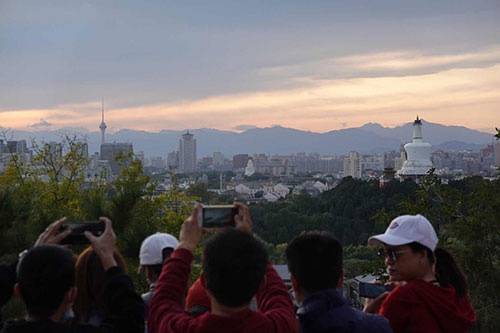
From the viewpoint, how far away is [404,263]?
3.12 metres

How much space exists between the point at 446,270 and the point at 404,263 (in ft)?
0.77

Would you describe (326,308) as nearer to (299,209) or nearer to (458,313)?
(458,313)

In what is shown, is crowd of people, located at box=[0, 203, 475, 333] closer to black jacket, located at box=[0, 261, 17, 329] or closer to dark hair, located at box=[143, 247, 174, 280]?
black jacket, located at box=[0, 261, 17, 329]

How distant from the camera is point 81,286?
111 inches

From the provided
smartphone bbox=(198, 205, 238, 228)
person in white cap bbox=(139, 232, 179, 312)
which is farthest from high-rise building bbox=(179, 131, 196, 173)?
smartphone bbox=(198, 205, 238, 228)

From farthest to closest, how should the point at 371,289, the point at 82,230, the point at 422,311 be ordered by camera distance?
the point at 371,289, the point at 422,311, the point at 82,230

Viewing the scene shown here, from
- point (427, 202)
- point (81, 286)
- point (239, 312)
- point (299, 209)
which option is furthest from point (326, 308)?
point (299, 209)

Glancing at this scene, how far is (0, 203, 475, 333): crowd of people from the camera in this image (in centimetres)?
242

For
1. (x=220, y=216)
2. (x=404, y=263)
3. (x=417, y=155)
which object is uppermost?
(x=220, y=216)

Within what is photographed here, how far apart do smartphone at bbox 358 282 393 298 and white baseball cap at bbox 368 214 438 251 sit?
214 mm

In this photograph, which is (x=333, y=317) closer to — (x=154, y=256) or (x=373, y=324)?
(x=373, y=324)

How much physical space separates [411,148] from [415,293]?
47628mm

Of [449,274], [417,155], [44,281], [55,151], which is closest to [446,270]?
[449,274]

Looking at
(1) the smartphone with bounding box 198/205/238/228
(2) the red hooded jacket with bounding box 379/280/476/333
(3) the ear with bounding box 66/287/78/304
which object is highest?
(1) the smartphone with bounding box 198/205/238/228
